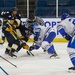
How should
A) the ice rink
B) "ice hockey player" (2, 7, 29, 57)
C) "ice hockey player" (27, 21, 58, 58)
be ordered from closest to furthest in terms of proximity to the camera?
the ice rink
"ice hockey player" (27, 21, 58, 58)
"ice hockey player" (2, 7, 29, 57)

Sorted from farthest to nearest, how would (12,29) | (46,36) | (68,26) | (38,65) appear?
(12,29)
(46,36)
(38,65)
(68,26)

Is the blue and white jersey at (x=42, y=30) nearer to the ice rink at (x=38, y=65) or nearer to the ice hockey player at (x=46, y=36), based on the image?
the ice hockey player at (x=46, y=36)

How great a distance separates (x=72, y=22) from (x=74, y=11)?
6154mm

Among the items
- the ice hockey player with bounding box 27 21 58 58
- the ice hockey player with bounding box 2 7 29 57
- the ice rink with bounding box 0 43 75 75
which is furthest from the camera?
the ice hockey player with bounding box 2 7 29 57

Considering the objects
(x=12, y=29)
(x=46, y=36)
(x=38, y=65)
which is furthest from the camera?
(x=12, y=29)

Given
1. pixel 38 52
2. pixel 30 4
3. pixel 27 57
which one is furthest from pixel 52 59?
pixel 30 4

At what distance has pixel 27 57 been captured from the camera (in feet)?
22.9

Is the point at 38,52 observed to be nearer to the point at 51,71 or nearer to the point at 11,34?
the point at 11,34

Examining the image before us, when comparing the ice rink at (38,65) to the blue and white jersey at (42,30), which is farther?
the blue and white jersey at (42,30)

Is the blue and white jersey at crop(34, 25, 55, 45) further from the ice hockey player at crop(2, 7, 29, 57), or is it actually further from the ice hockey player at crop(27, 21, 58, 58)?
the ice hockey player at crop(2, 7, 29, 57)

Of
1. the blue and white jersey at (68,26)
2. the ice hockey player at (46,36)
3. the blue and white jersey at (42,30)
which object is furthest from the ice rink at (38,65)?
the blue and white jersey at (68,26)

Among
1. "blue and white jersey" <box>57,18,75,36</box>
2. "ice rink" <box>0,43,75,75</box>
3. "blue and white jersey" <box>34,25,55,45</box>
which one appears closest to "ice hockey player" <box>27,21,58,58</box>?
"blue and white jersey" <box>34,25,55,45</box>

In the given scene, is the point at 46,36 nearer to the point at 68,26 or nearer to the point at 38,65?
the point at 38,65

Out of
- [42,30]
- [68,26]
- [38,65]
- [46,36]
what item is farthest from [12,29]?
[68,26]
